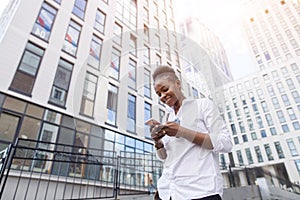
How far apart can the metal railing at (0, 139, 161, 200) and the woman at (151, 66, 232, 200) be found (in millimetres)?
4478

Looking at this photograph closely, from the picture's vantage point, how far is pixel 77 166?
19.9 feet

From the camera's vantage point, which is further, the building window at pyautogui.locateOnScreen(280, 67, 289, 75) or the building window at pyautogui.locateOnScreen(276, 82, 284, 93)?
the building window at pyautogui.locateOnScreen(280, 67, 289, 75)

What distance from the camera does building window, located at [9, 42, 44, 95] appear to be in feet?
20.7

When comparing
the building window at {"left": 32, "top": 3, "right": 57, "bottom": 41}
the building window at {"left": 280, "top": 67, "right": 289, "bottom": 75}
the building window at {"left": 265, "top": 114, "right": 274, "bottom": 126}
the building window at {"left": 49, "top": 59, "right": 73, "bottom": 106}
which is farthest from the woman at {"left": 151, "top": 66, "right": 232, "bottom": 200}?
the building window at {"left": 280, "top": 67, "right": 289, "bottom": 75}

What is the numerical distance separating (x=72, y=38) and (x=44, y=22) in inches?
50.1

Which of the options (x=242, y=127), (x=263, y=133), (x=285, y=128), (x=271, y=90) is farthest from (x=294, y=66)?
(x=242, y=127)

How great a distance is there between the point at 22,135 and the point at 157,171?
15.7ft

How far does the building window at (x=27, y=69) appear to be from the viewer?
6312mm

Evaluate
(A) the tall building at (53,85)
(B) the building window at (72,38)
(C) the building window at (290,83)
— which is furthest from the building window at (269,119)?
(B) the building window at (72,38)

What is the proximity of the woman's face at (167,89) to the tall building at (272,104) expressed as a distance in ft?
89.1

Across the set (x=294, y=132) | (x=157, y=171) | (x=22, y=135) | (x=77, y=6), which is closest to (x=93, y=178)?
(x=157, y=171)

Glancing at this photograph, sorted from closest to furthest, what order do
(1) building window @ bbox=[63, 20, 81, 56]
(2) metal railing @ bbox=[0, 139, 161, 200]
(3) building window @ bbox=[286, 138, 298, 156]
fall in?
(2) metal railing @ bbox=[0, 139, 161, 200] → (1) building window @ bbox=[63, 20, 81, 56] → (3) building window @ bbox=[286, 138, 298, 156]

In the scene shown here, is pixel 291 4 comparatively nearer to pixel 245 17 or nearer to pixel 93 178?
pixel 245 17

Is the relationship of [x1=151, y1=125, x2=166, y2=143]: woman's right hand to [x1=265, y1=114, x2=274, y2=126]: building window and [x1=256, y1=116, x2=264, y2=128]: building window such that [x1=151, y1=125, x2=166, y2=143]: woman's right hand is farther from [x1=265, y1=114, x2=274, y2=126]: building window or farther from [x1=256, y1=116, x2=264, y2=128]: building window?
[x1=265, y1=114, x2=274, y2=126]: building window
